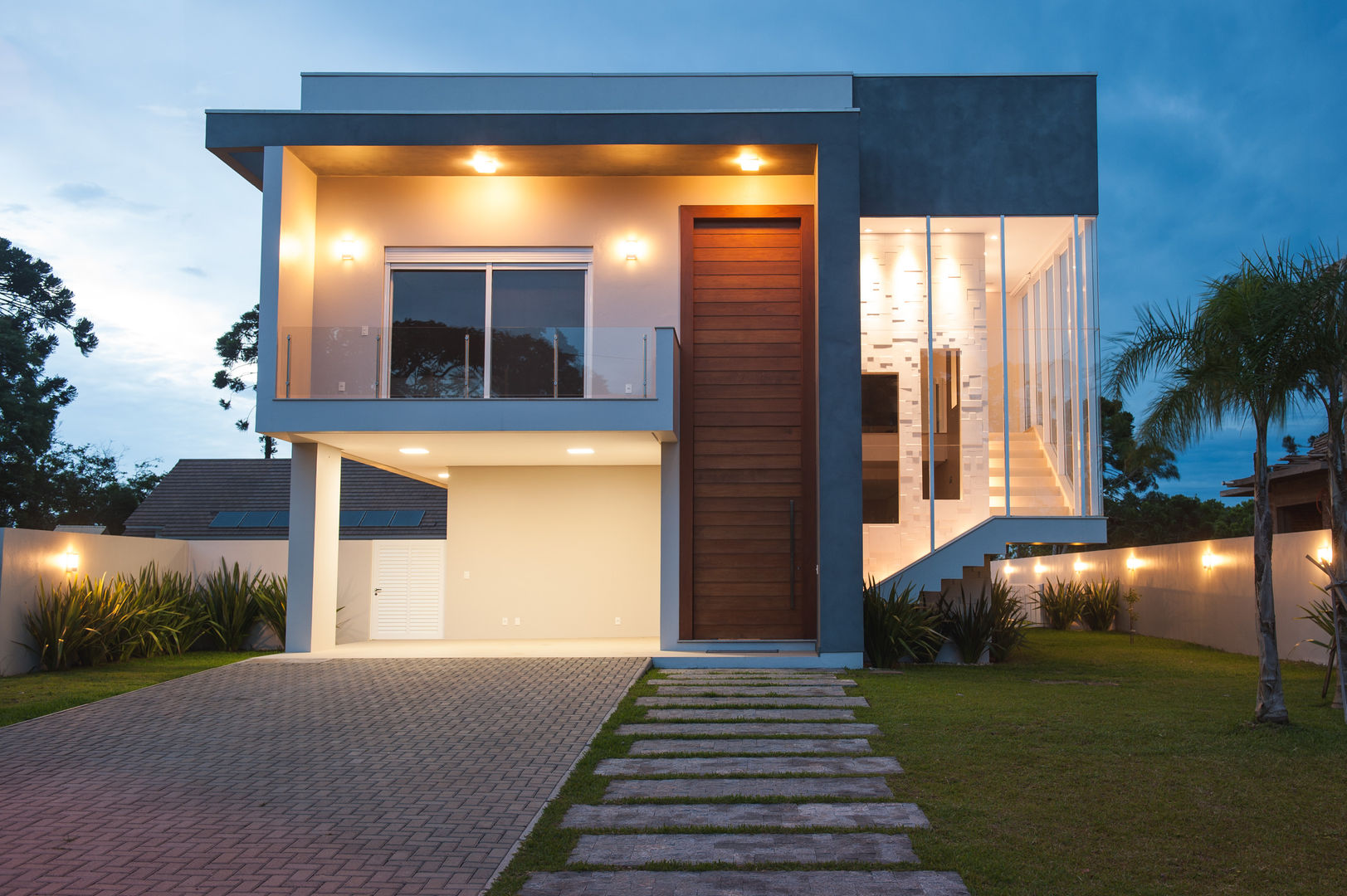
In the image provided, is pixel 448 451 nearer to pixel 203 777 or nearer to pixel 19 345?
pixel 203 777

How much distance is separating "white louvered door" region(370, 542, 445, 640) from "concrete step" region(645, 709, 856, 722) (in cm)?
912

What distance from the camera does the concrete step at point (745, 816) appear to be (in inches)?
191

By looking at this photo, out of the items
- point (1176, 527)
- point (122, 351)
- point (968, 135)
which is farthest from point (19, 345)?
point (1176, 527)

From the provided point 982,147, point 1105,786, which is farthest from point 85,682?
point 982,147

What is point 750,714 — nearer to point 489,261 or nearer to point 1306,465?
point 489,261

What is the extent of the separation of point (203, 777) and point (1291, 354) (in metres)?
8.04

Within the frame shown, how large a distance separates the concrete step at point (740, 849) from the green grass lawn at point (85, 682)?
5.75 m

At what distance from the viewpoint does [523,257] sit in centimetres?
1244

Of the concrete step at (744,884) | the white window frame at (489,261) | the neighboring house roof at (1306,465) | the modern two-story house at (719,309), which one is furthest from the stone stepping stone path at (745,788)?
the neighboring house roof at (1306,465)

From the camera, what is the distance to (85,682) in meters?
9.97

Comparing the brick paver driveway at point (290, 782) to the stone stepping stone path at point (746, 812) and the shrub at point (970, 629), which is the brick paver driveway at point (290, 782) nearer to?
the stone stepping stone path at point (746, 812)

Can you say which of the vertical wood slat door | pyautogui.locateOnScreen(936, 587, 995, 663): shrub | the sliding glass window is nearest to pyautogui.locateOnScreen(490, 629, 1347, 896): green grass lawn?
pyautogui.locateOnScreen(936, 587, 995, 663): shrub

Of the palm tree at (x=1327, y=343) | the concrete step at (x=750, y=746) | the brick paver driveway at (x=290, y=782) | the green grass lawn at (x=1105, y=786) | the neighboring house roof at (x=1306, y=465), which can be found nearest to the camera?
the green grass lawn at (x=1105, y=786)

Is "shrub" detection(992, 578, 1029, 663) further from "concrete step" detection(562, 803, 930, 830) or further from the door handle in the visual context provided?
"concrete step" detection(562, 803, 930, 830)
